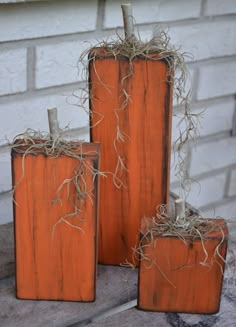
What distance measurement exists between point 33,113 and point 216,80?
52 centimetres

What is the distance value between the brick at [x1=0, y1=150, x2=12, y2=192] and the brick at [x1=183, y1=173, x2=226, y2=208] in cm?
58

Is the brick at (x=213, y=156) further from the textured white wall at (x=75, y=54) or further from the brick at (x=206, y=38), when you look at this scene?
the brick at (x=206, y=38)

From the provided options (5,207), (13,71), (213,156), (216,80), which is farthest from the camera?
(213,156)

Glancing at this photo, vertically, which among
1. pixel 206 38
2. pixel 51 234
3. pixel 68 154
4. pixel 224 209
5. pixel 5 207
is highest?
pixel 206 38

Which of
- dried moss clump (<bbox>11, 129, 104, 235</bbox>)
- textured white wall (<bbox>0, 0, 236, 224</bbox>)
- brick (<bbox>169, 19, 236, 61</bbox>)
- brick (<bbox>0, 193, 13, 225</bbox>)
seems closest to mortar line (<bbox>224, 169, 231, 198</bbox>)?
textured white wall (<bbox>0, 0, 236, 224</bbox>)

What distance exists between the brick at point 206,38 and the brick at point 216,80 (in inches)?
1.2

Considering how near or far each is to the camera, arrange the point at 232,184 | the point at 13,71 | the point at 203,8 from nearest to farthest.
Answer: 1. the point at 13,71
2. the point at 203,8
3. the point at 232,184

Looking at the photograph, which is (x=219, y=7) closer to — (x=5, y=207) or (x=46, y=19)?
(x=46, y=19)

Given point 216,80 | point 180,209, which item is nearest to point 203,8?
point 216,80

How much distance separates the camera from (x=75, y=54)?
3.89ft

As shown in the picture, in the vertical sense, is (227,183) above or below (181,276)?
below

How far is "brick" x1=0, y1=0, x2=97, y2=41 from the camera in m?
1.06

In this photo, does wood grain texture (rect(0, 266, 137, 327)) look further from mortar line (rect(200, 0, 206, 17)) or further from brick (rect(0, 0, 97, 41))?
mortar line (rect(200, 0, 206, 17))

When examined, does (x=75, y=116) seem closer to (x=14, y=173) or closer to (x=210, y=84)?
(x=210, y=84)
